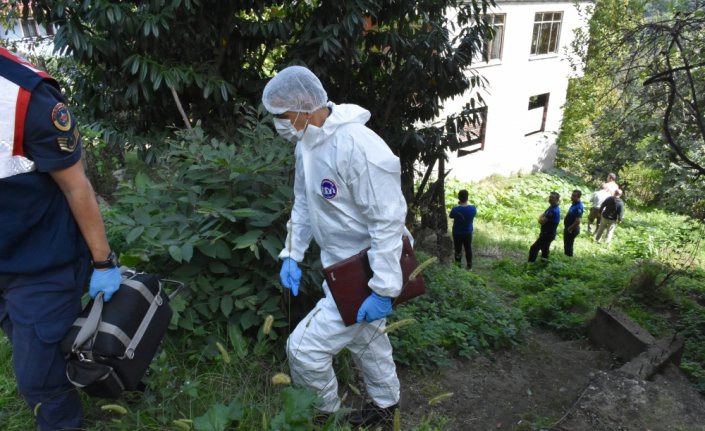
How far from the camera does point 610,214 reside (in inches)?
447

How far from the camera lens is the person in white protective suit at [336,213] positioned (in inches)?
89.6

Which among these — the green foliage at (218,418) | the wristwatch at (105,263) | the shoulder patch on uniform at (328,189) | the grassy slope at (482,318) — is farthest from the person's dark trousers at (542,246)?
the wristwatch at (105,263)

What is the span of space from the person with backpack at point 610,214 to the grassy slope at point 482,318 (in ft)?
1.25

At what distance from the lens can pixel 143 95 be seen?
14.6 ft

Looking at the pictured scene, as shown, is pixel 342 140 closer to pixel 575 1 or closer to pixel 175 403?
pixel 175 403

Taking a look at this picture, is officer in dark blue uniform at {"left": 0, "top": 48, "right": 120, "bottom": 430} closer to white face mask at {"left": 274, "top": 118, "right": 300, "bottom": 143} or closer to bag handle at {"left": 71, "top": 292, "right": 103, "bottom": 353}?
bag handle at {"left": 71, "top": 292, "right": 103, "bottom": 353}

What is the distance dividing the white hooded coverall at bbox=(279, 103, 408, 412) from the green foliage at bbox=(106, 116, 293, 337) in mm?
266

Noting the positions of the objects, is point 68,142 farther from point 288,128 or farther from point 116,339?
point 288,128

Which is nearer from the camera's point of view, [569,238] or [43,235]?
[43,235]

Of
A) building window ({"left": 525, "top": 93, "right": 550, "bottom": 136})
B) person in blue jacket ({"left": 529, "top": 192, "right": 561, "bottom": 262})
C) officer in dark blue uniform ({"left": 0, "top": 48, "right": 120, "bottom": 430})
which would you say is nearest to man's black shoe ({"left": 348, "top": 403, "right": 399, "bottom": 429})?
officer in dark blue uniform ({"left": 0, "top": 48, "right": 120, "bottom": 430})

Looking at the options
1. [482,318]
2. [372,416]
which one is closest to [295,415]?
[372,416]

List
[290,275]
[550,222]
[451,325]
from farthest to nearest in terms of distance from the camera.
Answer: [550,222] < [451,325] < [290,275]

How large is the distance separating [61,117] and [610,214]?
11.8 m

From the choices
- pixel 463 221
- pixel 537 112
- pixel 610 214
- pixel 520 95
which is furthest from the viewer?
pixel 537 112
